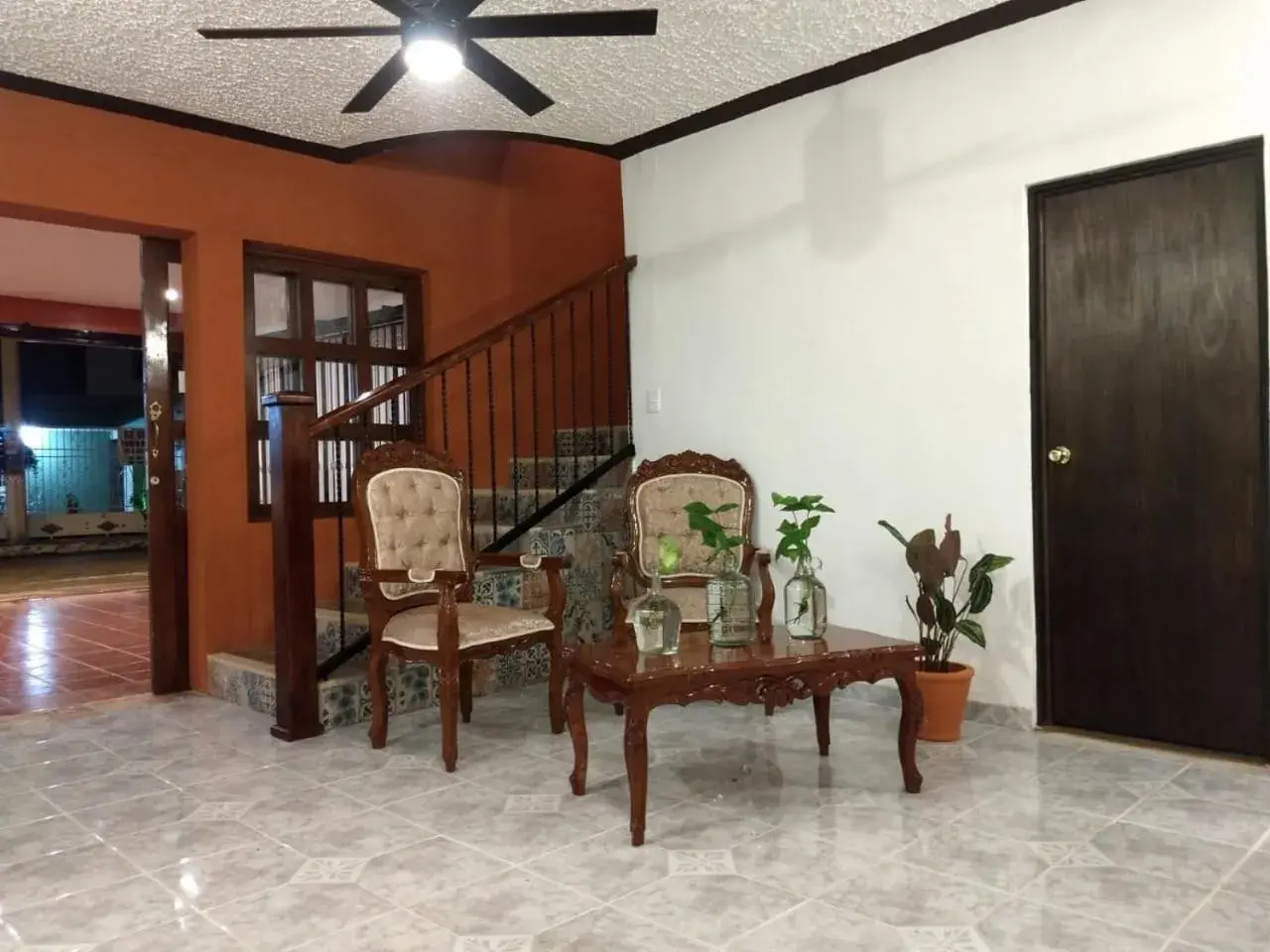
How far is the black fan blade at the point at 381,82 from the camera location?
9.54 feet

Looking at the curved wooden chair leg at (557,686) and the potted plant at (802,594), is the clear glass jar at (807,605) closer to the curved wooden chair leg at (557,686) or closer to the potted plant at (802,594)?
the potted plant at (802,594)

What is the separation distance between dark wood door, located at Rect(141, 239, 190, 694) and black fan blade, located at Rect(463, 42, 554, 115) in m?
2.26

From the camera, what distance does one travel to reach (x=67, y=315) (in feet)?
31.4

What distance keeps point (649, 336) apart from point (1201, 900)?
3.58 m

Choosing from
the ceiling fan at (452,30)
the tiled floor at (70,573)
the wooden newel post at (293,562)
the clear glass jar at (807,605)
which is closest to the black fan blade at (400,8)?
the ceiling fan at (452,30)

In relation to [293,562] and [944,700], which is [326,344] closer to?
[293,562]

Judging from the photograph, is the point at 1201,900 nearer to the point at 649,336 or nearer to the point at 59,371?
the point at 649,336

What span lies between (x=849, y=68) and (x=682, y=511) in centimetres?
201

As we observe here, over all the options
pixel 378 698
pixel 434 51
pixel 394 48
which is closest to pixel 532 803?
pixel 378 698

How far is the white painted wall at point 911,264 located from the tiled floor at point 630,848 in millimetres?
880

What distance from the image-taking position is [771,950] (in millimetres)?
1955

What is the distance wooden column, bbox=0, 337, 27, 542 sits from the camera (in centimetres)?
1107

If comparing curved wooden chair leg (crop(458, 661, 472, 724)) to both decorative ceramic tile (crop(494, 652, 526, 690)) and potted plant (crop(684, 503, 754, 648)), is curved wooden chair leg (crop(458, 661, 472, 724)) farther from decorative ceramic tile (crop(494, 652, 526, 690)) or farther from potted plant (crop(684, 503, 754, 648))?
potted plant (crop(684, 503, 754, 648))

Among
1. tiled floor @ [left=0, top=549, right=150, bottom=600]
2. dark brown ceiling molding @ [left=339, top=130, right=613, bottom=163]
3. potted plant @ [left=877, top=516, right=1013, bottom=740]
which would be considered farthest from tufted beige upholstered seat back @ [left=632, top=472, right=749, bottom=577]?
tiled floor @ [left=0, top=549, right=150, bottom=600]
